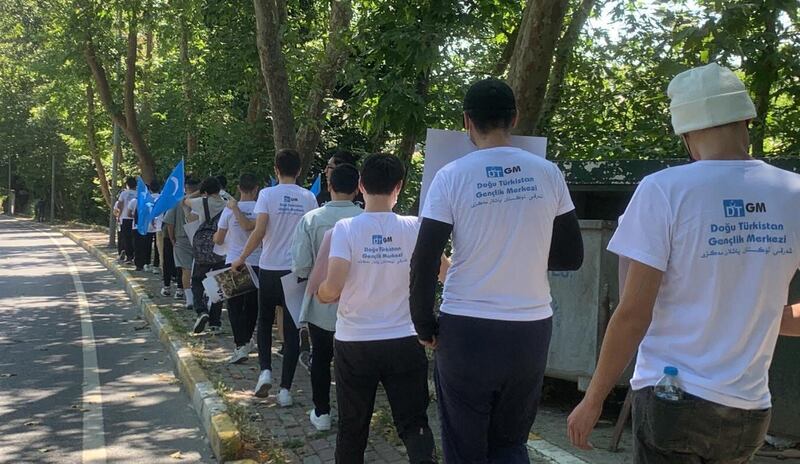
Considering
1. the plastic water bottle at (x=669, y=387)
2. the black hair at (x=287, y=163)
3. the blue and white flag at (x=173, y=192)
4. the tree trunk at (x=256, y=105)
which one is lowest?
the plastic water bottle at (x=669, y=387)

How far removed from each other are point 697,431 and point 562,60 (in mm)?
7269

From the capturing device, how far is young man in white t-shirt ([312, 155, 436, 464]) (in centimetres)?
396

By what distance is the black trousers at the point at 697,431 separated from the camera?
208 centimetres

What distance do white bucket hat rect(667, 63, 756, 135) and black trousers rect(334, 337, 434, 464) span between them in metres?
2.15

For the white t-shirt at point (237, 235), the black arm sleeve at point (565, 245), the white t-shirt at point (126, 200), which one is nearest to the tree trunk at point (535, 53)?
the white t-shirt at point (237, 235)

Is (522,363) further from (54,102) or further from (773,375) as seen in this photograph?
(54,102)

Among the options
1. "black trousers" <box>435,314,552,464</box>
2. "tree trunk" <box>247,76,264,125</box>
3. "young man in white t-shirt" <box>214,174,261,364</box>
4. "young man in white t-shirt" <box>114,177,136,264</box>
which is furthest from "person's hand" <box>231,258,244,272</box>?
"young man in white t-shirt" <box>114,177,136,264</box>

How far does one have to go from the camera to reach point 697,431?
208cm

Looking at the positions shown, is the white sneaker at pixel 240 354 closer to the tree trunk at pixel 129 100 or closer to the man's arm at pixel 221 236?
the man's arm at pixel 221 236

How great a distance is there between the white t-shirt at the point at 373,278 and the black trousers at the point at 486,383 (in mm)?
968

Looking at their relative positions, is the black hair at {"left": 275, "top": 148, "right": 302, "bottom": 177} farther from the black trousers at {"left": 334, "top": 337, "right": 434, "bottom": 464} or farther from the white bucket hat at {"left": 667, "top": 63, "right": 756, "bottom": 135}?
the white bucket hat at {"left": 667, "top": 63, "right": 756, "bottom": 135}

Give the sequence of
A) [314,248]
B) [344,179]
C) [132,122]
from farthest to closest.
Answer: [132,122] < [344,179] < [314,248]

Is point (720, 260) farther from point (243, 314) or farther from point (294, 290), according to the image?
point (243, 314)

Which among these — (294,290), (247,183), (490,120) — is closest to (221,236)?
(247,183)
